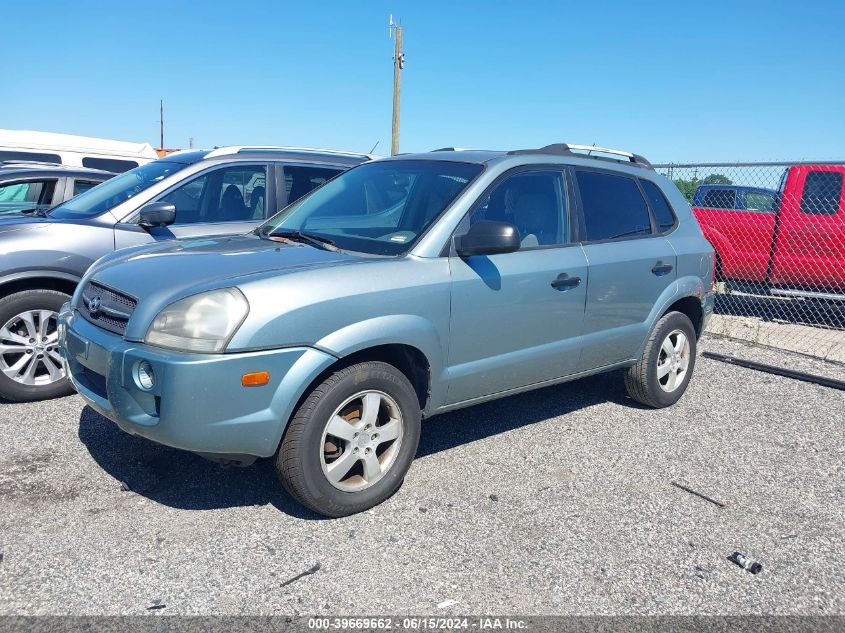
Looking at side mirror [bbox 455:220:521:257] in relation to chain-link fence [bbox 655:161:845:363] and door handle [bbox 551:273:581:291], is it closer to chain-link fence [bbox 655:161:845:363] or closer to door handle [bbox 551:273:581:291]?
door handle [bbox 551:273:581:291]

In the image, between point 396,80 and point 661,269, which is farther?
point 396,80

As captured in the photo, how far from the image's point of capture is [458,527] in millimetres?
3447

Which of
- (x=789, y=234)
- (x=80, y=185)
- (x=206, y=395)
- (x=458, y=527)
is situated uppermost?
(x=80, y=185)

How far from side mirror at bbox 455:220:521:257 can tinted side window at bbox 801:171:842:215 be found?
22.1 ft

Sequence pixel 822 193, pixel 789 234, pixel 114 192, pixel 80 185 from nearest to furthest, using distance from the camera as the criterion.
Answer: pixel 114 192, pixel 80 185, pixel 822 193, pixel 789 234

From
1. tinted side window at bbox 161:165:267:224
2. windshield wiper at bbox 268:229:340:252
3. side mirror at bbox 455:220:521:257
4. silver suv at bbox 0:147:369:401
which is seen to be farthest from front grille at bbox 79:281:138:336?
tinted side window at bbox 161:165:267:224

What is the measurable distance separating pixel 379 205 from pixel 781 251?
21.8 feet

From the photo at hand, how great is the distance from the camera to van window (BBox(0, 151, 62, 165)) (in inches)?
535

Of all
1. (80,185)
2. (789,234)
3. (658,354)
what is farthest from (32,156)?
(789,234)

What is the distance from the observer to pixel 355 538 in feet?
10.8

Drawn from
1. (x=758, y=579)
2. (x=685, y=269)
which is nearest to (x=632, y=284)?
(x=685, y=269)

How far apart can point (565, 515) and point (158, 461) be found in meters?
2.25

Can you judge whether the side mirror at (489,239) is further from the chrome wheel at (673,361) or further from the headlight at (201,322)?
the chrome wheel at (673,361)

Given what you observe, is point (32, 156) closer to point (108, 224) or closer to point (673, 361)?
point (108, 224)
